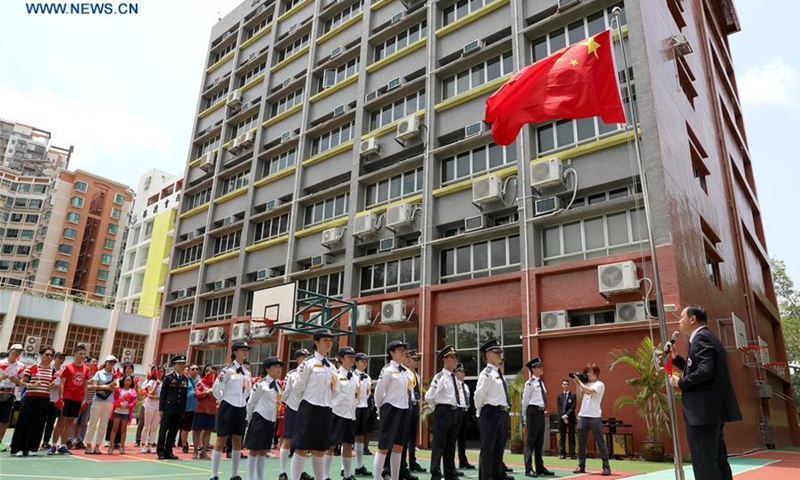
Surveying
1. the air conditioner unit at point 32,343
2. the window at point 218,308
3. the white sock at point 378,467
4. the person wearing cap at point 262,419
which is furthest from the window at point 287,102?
the white sock at point 378,467

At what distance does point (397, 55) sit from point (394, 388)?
794 inches

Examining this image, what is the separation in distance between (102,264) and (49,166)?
30.2 metres

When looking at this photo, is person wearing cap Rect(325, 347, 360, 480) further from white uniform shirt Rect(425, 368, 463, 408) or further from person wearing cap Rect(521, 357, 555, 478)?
person wearing cap Rect(521, 357, 555, 478)

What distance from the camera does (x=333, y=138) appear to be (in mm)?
27109

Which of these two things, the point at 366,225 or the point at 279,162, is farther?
the point at 279,162

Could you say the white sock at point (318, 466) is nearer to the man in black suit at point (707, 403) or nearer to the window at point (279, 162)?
the man in black suit at point (707, 403)

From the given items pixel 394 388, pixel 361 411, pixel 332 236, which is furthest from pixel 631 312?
pixel 332 236

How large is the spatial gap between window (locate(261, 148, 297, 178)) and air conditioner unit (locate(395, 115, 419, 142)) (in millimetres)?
8319

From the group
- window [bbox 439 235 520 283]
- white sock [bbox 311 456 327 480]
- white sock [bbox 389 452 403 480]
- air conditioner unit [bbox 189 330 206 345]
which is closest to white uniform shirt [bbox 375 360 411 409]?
white sock [bbox 389 452 403 480]

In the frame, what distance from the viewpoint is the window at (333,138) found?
26372 mm

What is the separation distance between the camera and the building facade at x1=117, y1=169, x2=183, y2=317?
144 ft

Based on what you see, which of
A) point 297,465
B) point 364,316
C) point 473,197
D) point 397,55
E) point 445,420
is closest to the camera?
point 297,465

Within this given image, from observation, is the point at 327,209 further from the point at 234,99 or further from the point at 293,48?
the point at 234,99

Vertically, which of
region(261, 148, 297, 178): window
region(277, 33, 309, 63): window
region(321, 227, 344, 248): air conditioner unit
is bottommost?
region(321, 227, 344, 248): air conditioner unit
